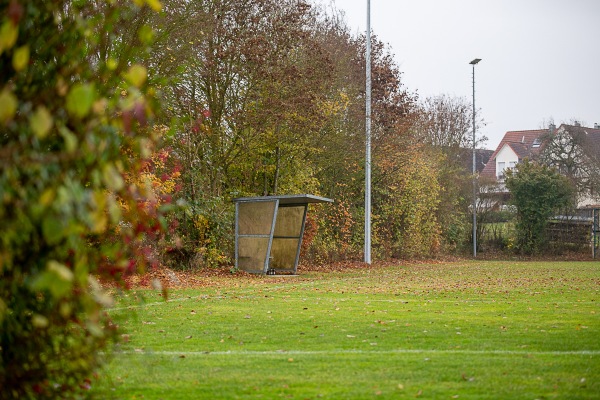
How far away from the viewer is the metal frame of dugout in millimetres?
21078

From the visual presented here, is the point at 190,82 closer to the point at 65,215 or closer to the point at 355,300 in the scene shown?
the point at 355,300

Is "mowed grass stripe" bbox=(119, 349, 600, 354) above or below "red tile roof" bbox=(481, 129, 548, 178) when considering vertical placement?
below

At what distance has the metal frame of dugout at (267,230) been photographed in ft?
69.2

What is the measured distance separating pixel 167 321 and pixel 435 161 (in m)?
26.5

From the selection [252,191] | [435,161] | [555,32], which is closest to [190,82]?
[252,191]

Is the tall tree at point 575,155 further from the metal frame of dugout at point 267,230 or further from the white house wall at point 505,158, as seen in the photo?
the metal frame of dugout at point 267,230

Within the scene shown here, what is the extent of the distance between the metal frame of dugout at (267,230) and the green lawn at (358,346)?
242 inches

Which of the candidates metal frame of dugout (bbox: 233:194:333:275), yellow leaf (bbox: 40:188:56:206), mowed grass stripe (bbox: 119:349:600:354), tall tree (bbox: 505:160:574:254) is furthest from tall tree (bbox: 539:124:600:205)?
yellow leaf (bbox: 40:188:56:206)

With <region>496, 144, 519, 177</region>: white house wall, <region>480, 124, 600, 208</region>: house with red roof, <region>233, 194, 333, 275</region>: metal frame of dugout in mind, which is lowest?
<region>233, 194, 333, 275</region>: metal frame of dugout

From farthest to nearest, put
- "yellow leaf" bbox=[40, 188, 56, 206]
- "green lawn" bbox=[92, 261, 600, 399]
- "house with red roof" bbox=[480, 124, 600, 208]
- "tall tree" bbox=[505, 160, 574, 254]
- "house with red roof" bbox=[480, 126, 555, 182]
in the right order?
"house with red roof" bbox=[480, 126, 555, 182], "house with red roof" bbox=[480, 124, 600, 208], "tall tree" bbox=[505, 160, 574, 254], "green lawn" bbox=[92, 261, 600, 399], "yellow leaf" bbox=[40, 188, 56, 206]

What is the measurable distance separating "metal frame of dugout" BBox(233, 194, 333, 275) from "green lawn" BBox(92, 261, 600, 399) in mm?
6148

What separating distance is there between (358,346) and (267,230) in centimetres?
1324

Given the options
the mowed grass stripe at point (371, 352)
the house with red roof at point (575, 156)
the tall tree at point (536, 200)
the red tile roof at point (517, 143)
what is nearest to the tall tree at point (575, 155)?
the house with red roof at point (575, 156)

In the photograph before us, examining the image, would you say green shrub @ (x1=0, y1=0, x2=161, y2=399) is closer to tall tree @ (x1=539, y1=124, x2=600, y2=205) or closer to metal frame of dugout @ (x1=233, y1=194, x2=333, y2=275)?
metal frame of dugout @ (x1=233, y1=194, x2=333, y2=275)
